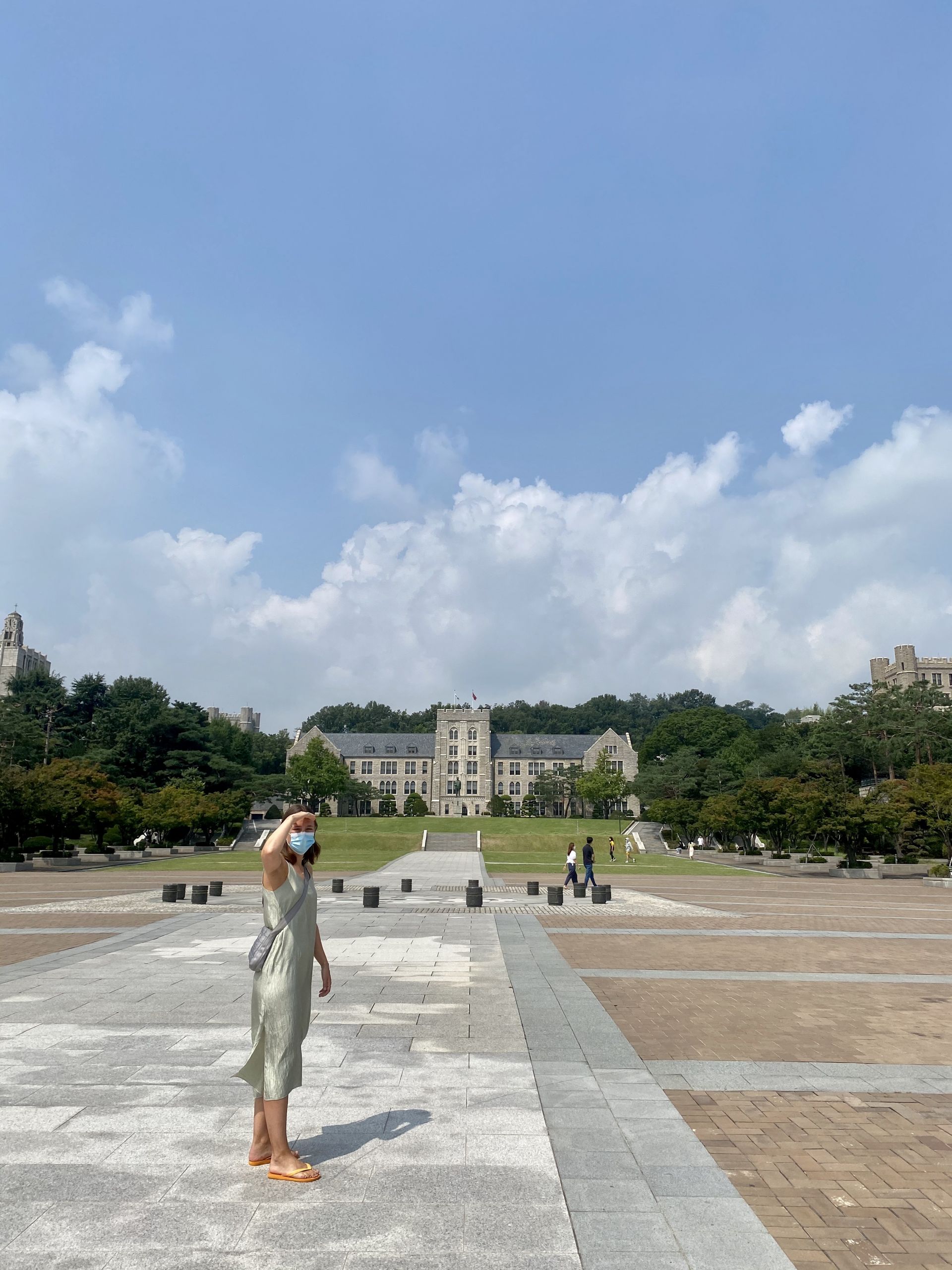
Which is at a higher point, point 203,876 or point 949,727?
point 949,727

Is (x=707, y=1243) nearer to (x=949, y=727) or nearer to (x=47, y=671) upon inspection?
(x=949, y=727)

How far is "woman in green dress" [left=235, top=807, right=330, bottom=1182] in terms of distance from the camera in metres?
5.23

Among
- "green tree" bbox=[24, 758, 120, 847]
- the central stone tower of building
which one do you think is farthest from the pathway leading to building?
the central stone tower of building

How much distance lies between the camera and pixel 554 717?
566 ft

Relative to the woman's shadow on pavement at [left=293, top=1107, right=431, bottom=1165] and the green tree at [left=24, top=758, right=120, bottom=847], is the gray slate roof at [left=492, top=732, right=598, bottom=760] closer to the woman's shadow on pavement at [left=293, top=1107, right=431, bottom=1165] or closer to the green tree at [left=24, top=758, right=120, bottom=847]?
the green tree at [left=24, top=758, right=120, bottom=847]

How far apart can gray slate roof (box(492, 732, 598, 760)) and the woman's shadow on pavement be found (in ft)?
378

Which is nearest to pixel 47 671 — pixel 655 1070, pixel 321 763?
pixel 321 763

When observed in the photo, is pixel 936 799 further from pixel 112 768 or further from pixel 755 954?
pixel 112 768

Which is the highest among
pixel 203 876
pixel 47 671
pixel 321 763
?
pixel 47 671

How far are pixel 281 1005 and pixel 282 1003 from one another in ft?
0.03

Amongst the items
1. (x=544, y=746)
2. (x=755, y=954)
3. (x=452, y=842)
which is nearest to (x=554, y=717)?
(x=544, y=746)

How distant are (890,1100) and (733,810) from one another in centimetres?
5013

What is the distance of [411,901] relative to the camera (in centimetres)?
2491

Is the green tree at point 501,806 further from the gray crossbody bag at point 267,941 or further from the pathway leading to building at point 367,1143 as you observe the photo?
the gray crossbody bag at point 267,941
